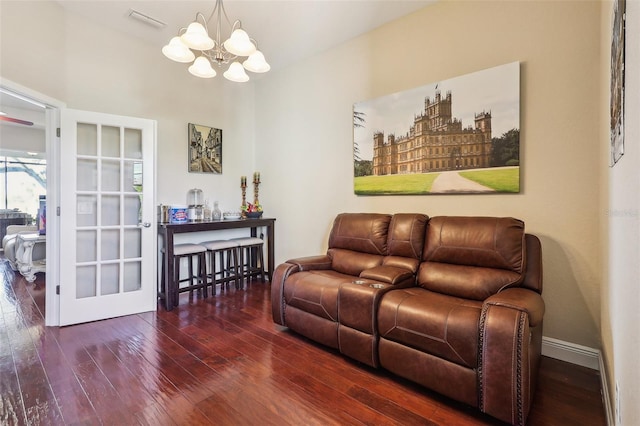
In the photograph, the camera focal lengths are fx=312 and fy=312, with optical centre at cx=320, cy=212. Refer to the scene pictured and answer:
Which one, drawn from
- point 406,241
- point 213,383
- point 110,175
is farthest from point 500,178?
point 110,175

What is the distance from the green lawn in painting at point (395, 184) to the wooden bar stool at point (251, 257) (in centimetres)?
168

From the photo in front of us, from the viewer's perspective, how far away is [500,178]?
256 cm

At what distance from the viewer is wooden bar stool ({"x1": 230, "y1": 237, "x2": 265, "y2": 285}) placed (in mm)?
4242

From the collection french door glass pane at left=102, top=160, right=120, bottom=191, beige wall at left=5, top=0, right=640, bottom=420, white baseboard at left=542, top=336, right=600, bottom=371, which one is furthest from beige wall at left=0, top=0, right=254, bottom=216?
white baseboard at left=542, top=336, right=600, bottom=371

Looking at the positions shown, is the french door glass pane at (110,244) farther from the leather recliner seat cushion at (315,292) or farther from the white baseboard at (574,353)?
the white baseboard at (574,353)

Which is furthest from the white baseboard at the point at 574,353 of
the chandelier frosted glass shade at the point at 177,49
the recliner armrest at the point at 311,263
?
the chandelier frosted glass shade at the point at 177,49

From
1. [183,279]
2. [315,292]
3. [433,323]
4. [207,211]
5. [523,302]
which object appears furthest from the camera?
[207,211]

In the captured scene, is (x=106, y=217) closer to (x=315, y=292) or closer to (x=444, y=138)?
(x=315, y=292)

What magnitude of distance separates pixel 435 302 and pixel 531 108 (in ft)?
5.67

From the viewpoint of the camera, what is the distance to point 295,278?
2748 millimetres

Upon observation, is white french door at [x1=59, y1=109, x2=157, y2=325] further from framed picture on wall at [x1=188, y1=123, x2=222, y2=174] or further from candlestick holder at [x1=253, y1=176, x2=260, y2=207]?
candlestick holder at [x1=253, y1=176, x2=260, y2=207]

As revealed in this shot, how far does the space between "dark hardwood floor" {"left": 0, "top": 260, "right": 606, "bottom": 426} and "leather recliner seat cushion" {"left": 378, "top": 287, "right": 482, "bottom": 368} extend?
321 millimetres

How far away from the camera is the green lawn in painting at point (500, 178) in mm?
2494

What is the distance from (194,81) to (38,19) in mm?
1657
